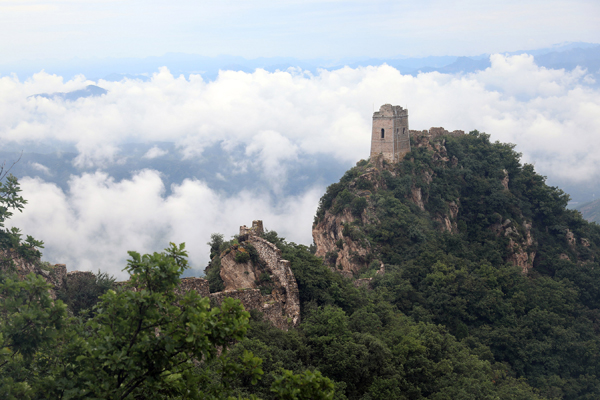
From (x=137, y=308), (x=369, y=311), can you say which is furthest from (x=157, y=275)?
(x=369, y=311)

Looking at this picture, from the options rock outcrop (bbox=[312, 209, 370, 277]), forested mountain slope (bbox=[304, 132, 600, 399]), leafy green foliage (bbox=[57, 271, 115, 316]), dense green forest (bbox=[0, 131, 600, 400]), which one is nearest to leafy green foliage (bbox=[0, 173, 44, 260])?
dense green forest (bbox=[0, 131, 600, 400])

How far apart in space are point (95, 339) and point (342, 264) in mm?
39580

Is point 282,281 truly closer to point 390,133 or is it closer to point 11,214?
point 11,214

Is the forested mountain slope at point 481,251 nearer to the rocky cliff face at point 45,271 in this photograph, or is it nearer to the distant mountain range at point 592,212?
the rocky cliff face at point 45,271

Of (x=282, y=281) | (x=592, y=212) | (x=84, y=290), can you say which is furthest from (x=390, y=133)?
(x=592, y=212)

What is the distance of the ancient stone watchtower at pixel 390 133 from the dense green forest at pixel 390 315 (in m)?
1.86

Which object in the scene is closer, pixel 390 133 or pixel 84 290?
pixel 84 290

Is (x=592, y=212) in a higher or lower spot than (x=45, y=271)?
higher

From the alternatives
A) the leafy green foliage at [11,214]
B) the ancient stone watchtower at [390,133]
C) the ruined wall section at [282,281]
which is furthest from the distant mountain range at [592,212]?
the leafy green foliage at [11,214]

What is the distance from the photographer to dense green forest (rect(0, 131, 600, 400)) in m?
7.08

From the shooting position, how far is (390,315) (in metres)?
25.1

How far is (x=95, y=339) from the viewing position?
731cm

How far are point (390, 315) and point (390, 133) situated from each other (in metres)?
34.4

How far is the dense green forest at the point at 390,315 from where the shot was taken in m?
7.08
